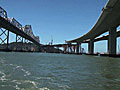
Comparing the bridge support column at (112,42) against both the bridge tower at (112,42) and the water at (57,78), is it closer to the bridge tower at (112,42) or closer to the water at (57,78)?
the bridge tower at (112,42)

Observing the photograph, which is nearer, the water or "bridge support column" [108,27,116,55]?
the water

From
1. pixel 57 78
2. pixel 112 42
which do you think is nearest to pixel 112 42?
pixel 112 42

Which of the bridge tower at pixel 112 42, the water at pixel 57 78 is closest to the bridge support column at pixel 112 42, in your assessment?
the bridge tower at pixel 112 42

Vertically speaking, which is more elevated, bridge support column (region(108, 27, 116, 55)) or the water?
bridge support column (region(108, 27, 116, 55))

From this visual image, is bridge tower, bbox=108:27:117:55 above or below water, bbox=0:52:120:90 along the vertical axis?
above

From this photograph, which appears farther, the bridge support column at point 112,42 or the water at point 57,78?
the bridge support column at point 112,42

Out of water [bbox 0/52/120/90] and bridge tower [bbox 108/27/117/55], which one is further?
bridge tower [bbox 108/27/117/55]

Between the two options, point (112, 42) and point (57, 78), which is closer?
point (57, 78)

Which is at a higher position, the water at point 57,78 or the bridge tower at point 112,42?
the bridge tower at point 112,42

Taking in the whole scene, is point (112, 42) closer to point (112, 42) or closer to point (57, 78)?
point (112, 42)

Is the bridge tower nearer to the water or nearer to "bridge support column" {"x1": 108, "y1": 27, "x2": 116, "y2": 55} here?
"bridge support column" {"x1": 108, "y1": 27, "x2": 116, "y2": 55}

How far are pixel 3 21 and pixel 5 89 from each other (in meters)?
85.4

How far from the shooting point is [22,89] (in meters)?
8.01

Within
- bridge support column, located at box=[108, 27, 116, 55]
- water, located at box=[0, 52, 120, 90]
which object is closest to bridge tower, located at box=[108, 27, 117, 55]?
bridge support column, located at box=[108, 27, 116, 55]
